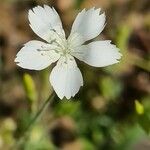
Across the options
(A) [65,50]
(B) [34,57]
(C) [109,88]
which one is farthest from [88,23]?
(C) [109,88]

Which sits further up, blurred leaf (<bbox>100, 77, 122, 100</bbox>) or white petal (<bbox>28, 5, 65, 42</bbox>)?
white petal (<bbox>28, 5, 65, 42</bbox>)

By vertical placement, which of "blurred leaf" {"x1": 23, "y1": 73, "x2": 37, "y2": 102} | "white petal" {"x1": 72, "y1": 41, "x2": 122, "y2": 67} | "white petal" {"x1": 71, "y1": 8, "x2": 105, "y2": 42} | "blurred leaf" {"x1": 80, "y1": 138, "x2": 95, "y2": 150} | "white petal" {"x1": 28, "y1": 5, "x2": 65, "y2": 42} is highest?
"white petal" {"x1": 28, "y1": 5, "x2": 65, "y2": 42}

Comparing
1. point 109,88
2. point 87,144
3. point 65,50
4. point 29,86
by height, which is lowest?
point 87,144

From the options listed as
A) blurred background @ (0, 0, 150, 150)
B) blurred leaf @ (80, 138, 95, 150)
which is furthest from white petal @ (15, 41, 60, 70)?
blurred leaf @ (80, 138, 95, 150)

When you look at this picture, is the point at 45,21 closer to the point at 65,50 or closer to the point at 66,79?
the point at 65,50

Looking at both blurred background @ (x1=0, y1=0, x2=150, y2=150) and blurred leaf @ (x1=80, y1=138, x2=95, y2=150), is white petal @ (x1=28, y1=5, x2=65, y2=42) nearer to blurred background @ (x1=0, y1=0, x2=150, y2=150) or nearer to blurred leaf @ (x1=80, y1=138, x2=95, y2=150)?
blurred background @ (x1=0, y1=0, x2=150, y2=150)

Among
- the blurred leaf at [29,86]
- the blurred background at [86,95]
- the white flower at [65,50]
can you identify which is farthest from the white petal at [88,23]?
the blurred background at [86,95]

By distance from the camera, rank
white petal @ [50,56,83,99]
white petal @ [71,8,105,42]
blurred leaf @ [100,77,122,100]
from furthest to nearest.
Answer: blurred leaf @ [100,77,122,100] → white petal @ [71,8,105,42] → white petal @ [50,56,83,99]

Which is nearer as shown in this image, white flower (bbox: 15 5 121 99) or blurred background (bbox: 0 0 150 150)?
white flower (bbox: 15 5 121 99)
